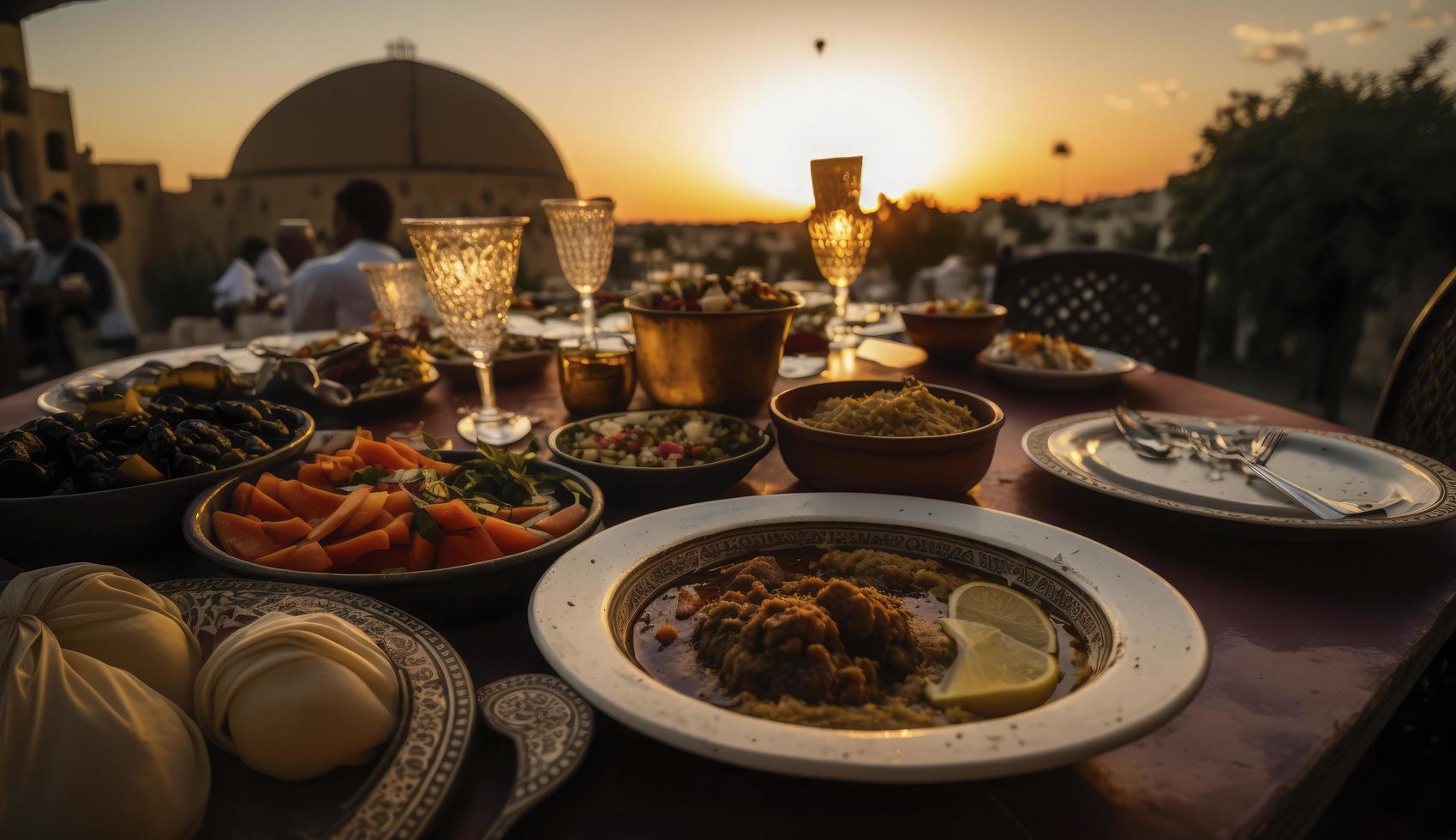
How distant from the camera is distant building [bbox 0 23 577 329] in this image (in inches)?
1201

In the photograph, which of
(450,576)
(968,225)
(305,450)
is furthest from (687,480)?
(968,225)

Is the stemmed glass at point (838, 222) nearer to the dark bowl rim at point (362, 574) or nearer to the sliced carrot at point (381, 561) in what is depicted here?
the dark bowl rim at point (362, 574)

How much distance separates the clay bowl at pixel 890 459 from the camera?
136cm

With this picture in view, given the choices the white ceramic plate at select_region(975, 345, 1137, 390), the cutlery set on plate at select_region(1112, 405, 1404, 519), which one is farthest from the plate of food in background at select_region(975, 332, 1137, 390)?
the cutlery set on plate at select_region(1112, 405, 1404, 519)

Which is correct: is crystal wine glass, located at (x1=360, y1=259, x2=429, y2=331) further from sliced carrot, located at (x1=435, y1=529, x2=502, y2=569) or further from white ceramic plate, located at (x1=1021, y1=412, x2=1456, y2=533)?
→ white ceramic plate, located at (x1=1021, y1=412, x2=1456, y2=533)

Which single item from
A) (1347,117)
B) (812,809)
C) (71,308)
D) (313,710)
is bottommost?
(71,308)

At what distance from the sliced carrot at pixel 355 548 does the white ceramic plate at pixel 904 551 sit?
286mm

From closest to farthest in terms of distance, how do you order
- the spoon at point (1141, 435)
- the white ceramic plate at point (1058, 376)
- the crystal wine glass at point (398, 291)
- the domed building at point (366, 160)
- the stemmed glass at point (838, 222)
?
1. the spoon at point (1141, 435)
2. the white ceramic plate at point (1058, 376)
3. the stemmed glass at point (838, 222)
4. the crystal wine glass at point (398, 291)
5. the domed building at point (366, 160)

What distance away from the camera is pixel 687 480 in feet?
4.71

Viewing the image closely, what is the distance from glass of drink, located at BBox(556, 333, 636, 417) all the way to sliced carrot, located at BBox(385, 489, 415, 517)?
869 mm

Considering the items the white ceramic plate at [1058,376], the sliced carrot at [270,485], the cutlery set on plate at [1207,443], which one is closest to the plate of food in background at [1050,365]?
the white ceramic plate at [1058,376]

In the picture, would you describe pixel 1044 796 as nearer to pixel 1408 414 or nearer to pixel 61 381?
pixel 1408 414

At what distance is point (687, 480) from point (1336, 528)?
1.01 m

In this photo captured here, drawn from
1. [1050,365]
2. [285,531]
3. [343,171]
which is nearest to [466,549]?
[285,531]
